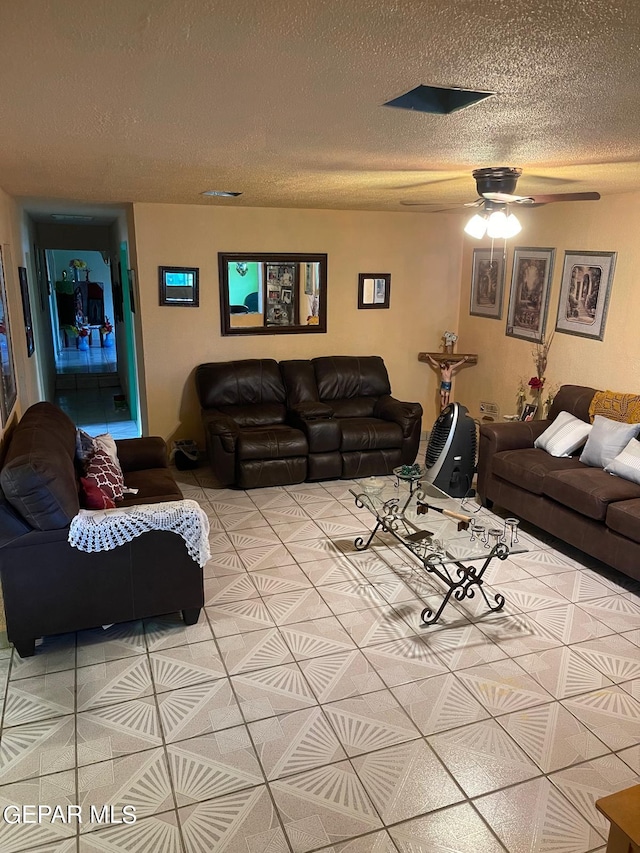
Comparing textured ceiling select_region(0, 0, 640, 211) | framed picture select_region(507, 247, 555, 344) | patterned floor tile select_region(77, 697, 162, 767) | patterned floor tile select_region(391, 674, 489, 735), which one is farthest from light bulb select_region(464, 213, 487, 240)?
patterned floor tile select_region(77, 697, 162, 767)

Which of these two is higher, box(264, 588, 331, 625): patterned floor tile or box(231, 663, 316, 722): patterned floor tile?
box(264, 588, 331, 625): patterned floor tile

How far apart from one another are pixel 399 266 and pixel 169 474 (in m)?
3.34

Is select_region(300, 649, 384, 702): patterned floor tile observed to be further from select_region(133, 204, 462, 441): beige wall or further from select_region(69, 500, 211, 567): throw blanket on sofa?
select_region(133, 204, 462, 441): beige wall

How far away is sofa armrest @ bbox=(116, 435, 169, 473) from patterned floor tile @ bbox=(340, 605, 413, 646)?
5.93 ft

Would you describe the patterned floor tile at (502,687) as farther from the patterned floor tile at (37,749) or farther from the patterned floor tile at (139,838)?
the patterned floor tile at (37,749)

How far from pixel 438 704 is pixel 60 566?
5.93 feet

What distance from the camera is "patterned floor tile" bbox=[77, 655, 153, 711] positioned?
2.67m

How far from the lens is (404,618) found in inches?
130

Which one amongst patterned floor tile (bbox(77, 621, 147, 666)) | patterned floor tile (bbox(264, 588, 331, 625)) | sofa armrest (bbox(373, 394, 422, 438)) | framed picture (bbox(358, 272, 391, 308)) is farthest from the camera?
framed picture (bbox(358, 272, 391, 308))

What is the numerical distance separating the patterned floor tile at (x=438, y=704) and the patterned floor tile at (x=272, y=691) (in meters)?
0.41

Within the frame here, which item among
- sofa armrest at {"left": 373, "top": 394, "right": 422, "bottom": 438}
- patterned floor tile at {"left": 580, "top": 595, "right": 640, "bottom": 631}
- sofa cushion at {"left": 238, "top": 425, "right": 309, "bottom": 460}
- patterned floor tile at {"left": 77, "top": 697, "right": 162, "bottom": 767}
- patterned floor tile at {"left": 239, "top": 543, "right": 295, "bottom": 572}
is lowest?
patterned floor tile at {"left": 77, "top": 697, "right": 162, "bottom": 767}

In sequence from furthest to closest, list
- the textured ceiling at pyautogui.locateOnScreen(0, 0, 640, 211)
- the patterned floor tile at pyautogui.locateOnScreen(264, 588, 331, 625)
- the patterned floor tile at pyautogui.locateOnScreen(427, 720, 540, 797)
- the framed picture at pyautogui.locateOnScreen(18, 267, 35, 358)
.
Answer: the framed picture at pyautogui.locateOnScreen(18, 267, 35, 358) → the patterned floor tile at pyautogui.locateOnScreen(264, 588, 331, 625) → the patterned floor tile at pyautogui.locateOnScreen(427, 720, 540, 797) → the textured ceiling at pyautogui.locateOnScreen(0, 0, 640, 211)

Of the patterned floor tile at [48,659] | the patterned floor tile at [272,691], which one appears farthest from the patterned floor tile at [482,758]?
the patterned floor tile at [48,659]

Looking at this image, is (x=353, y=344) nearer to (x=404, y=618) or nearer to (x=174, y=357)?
(x=174, y=357)
